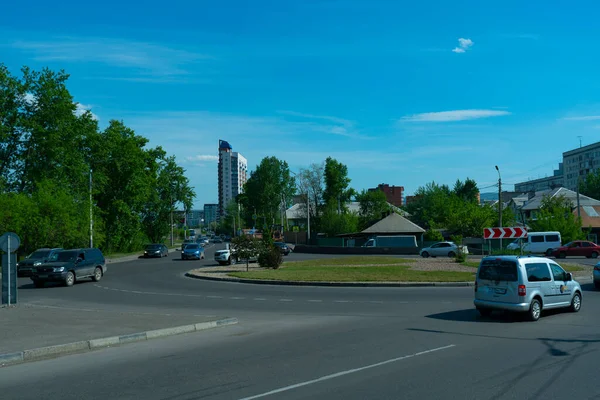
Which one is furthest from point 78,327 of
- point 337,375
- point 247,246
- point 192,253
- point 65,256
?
point 192,253

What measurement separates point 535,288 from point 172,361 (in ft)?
31.1

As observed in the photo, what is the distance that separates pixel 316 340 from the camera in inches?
457

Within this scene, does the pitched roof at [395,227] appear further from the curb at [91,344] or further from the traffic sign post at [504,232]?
the curb at [91,344]

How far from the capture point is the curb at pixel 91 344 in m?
10.1

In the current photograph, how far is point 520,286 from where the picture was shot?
45.8 ft

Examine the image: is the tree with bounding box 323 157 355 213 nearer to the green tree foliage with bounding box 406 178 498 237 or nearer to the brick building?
the green tree foliage with bounding box 406 178 498 237

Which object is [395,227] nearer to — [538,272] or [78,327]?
[538,272]

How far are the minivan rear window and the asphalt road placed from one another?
43.8 inches

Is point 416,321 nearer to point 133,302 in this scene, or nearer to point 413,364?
point 413,364

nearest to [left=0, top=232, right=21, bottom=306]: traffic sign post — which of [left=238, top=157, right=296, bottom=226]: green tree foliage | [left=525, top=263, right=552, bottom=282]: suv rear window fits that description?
Result: [left=525, top=263, right=552, bottom=282]: suv rear window

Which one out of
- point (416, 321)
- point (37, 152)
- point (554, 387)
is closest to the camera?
point (554, 387)

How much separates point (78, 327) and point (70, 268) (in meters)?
16.3

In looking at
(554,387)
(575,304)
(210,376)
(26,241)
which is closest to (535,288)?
(575,304)

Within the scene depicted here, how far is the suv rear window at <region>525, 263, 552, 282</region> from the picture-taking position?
14.3 metres
